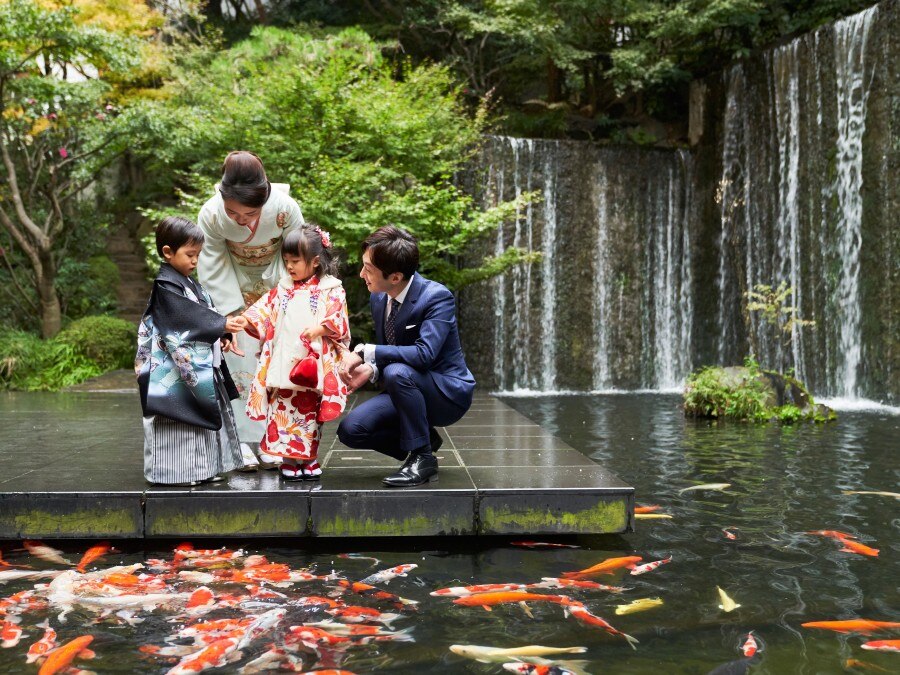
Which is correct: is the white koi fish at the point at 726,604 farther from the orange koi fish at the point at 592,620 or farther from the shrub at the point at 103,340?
the shrub at the point at 103,340

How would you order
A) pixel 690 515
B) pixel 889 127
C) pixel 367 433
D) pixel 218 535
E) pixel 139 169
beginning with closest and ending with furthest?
pixel 218 535
pixel 367 433
pixel 690 515
pixel 889 127
pixel 139 169

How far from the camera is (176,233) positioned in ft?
13.4

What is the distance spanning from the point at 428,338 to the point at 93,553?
178 centimetres

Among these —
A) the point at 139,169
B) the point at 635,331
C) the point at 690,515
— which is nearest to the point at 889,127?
the point at 635,331

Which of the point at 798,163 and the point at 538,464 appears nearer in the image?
the point at 538,464

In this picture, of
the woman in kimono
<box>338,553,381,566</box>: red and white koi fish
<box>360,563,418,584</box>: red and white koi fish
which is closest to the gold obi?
the woman in kimono

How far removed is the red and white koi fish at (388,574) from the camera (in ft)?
11.4

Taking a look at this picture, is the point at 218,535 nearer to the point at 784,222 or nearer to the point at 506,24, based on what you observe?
the point at 784,222

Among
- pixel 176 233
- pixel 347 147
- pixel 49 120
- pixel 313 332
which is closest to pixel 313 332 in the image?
pixel 313 332

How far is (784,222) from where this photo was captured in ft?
45.4

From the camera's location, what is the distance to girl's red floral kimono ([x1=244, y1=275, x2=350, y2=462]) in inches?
163

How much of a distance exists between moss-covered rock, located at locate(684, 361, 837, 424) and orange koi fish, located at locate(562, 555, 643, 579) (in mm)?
5978

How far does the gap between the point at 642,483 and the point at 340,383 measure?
99.3 inches

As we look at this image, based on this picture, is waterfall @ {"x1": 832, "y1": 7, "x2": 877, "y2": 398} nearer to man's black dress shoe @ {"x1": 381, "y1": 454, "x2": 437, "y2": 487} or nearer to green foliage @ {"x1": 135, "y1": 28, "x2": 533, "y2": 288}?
green foliage @ {"x1": 135, "y1": 28, "x2": 533, "y2": 288}
